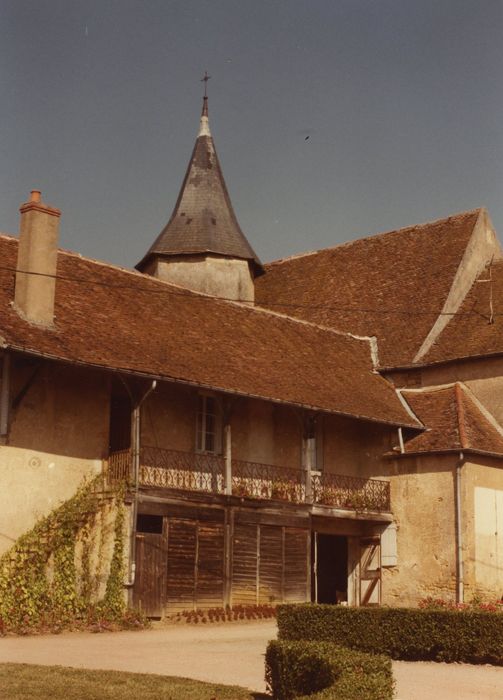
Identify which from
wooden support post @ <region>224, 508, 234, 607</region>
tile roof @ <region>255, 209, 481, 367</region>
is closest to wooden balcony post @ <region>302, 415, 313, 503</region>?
wooden support post @ <region>224, 508, 234, 607</region>

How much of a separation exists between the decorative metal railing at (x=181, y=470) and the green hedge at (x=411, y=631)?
6.32 meters

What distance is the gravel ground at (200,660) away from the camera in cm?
1218

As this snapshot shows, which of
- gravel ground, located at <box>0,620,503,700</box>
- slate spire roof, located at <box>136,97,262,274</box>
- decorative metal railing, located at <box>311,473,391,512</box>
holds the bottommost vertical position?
gravel ground, located at <box>0,620,503,700</box>

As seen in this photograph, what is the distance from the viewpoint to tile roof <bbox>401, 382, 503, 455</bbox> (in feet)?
82.1

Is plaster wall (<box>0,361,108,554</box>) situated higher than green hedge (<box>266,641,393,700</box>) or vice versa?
plaster wall (<box>0,361,108,554</box>)

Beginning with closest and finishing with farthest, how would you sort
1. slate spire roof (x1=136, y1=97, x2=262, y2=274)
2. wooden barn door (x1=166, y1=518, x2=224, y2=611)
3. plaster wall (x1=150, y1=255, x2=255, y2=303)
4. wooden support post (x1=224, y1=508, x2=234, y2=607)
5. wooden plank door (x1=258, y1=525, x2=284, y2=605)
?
wooden barn door (x1=166, y1=518, x2=224, y2=611), wooden support post (x1=224, y1=508, x2=234, y2=607), wooden plank door (x1=258, y1=525, x2=284, y2=605), plaster wall (x1=150, y1=255, x2=255, y2=303), slate spire roof (x1=136, y1=97, x2=262, y2=274)

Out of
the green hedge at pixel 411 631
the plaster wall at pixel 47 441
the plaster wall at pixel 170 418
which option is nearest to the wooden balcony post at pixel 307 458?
the plaster wall at pixel 170 418

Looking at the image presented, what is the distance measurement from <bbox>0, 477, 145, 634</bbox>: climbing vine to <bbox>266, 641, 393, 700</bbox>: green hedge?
7536 millimetres

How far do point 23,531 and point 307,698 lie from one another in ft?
37.7

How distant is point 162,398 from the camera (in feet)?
71.9

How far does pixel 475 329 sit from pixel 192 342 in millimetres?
9520

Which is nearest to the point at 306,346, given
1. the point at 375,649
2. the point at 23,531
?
the point at 23,531

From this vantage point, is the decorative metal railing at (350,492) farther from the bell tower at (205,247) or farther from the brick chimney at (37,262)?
the bell tower at (205,247)

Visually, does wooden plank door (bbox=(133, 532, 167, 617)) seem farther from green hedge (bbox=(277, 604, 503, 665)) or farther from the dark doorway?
the dark doorway
